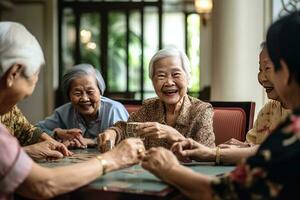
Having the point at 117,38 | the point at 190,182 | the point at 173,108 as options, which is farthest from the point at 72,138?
the point at 117,38

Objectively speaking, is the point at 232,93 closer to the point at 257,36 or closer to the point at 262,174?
the point at 257,36

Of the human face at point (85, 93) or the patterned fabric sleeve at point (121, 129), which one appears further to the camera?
the human face at point (85, 93)

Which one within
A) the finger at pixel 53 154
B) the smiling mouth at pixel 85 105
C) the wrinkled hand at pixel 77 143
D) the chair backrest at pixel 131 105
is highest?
the smiling mouth at pixel 85 105

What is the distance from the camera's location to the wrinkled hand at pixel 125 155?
1637 millimetres

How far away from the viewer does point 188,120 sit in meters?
2.33

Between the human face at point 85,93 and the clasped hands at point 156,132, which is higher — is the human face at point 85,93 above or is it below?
above

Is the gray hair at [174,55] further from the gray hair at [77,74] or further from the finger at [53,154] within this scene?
the finger at [53,154]

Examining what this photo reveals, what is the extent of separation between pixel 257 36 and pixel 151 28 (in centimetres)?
449

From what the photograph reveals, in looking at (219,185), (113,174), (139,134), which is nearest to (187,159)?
(139,134)

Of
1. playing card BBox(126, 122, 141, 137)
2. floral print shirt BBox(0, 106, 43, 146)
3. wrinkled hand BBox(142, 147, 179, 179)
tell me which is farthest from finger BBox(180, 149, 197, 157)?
floral print shirt BBox(0, 106, 43, 146)

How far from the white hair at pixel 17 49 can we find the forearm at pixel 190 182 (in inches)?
21.5

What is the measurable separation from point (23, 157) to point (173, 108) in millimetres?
1126

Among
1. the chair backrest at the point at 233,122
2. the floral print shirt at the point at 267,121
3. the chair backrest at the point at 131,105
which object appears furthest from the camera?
the chair backrest at the point at 131,105

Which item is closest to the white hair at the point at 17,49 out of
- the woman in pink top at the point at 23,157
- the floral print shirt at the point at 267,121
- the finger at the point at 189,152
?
the woman in pink top at the point at 23,157
